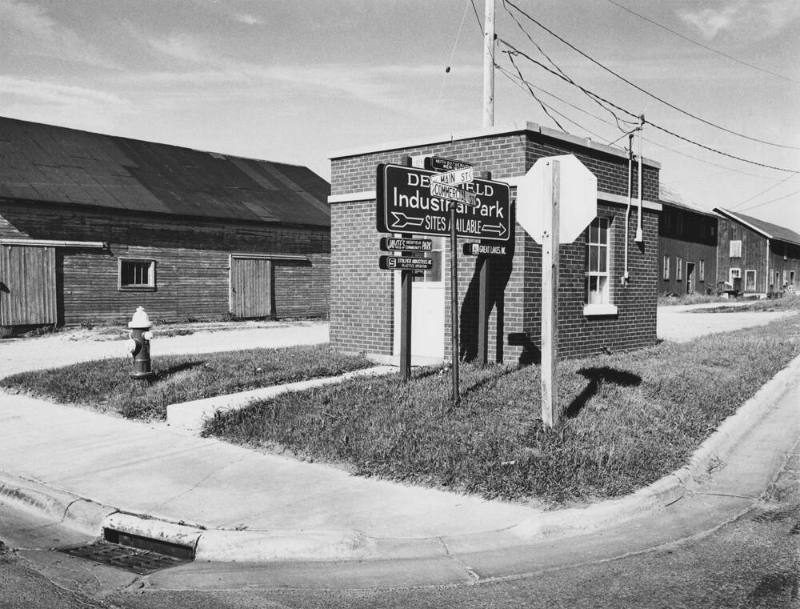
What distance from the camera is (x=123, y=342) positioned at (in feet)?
61.9

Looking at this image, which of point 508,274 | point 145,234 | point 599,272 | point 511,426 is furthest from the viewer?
point 145,234

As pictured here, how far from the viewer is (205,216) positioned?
25641mm

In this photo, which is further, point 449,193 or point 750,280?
point 750,280

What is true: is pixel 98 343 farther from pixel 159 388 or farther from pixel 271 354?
pixel 159 388

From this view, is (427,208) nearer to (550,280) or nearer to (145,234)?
(550,280)

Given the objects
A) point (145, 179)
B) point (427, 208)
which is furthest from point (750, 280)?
point (427, 208)

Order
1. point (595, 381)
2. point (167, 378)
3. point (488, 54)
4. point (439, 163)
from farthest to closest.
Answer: point (488, 54) → point (167, 378) → point (439, 163) → point (595, 381)

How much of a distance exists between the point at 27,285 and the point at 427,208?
1626cm

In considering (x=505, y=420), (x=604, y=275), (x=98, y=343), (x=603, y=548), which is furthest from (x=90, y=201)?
(x=603, y=548)

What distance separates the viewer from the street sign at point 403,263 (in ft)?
31.4

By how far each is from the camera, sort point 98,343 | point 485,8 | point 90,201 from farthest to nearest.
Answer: point 90,201, point 98,343, point 485,8

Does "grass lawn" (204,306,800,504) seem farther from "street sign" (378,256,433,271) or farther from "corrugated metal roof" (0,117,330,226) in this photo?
"corrugated metal roof" (0,117,330,226)

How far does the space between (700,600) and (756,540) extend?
124 centimetres

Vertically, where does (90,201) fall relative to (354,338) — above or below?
above
